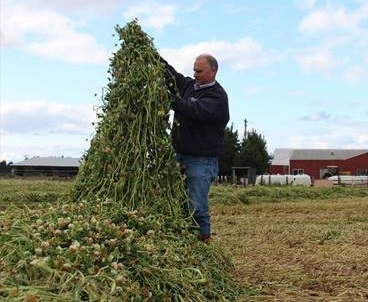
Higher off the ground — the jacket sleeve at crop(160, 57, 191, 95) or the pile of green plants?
the jacket sleeve at crop(160, 57, 191, 95)

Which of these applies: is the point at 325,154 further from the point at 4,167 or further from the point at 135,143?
the point at 135,143

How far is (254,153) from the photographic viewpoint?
66.9 metres

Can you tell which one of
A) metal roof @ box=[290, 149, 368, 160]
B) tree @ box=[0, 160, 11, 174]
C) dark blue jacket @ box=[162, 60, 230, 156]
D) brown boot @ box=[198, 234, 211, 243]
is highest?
metal roof @ box=[290, 149, 368, 160]

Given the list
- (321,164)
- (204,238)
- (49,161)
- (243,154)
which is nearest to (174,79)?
(204,238)

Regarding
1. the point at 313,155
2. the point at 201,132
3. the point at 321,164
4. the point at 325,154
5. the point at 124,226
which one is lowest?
the point at 124,226

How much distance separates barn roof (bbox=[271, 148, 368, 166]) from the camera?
90188 mm

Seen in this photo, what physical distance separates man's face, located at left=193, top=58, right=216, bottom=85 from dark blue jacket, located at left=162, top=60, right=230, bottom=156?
73mm

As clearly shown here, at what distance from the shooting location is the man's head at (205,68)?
5.83m

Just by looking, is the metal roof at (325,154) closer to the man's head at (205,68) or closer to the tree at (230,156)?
the tree at (230,156)

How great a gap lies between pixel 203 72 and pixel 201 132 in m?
0.55

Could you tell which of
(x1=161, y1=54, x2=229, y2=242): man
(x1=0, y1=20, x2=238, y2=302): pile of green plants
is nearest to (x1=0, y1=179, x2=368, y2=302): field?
(x1=0, y1=20, x2=238, y2=302): pile of green plants

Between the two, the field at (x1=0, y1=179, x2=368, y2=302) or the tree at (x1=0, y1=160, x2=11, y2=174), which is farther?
the tree at (x1=0, y1=160, x2=11, y2=174)

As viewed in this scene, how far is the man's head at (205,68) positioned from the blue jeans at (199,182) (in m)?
0.72

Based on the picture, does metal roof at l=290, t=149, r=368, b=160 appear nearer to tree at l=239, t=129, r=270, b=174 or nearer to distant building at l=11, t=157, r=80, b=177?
tree at l=239, t=129, r=270, b=174
